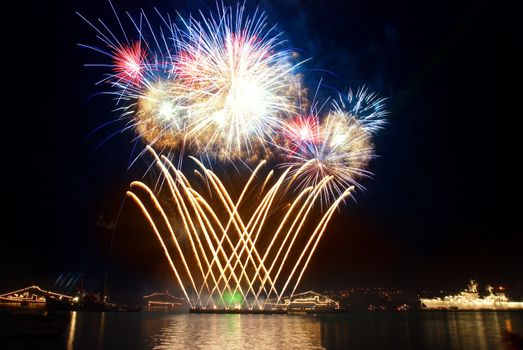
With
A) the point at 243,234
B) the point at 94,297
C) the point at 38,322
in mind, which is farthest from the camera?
the point at 94,297

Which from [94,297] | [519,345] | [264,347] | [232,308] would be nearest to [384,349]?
[264,347]

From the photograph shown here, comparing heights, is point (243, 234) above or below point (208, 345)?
above

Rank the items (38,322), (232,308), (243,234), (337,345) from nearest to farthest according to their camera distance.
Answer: (337,345) → (38,322) → (243,234) → (232,308)

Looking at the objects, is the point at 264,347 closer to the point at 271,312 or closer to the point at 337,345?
the point at 337,345

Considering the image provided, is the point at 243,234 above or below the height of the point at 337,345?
above

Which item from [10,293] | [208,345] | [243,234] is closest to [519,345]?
[208,345]

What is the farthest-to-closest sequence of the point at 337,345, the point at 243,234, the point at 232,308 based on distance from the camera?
the point at 232,308 → the point at 243,234 → the point at 337,345

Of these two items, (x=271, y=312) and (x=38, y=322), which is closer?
(x=38, y=322)

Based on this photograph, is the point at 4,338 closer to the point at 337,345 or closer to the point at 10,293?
the point at 337,345

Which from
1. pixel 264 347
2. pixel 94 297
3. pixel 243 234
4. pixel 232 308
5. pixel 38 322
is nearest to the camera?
pixel 264 347
